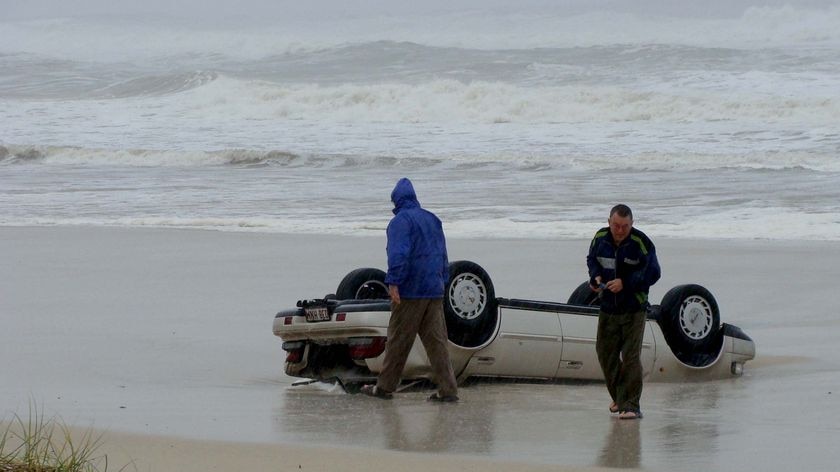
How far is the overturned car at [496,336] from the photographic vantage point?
8.18 m

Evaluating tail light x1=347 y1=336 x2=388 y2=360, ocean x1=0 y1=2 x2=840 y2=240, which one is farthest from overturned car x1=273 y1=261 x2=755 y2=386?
ocean x1=0 y1=2 x2=840 y2=240

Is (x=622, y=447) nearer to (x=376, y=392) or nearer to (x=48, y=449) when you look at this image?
(x=376, y=392)

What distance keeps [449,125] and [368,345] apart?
109 ft

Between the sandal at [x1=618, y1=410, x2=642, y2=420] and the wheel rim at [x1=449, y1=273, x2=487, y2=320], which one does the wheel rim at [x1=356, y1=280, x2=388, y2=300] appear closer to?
the wheel rim at [x1=449, y1=273, x2=487, y2=320]

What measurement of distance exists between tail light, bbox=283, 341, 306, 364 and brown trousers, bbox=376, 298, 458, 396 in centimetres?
63

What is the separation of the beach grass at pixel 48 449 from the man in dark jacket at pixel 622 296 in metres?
2.85

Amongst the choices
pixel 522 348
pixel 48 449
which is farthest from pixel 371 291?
pixel 48 449

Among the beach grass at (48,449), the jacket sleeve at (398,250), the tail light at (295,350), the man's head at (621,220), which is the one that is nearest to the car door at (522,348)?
the jacket sleeve at (398,250)

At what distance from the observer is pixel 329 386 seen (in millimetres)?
8500

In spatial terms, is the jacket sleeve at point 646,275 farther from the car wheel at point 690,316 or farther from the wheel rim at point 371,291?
the wheel rim at point 371,291

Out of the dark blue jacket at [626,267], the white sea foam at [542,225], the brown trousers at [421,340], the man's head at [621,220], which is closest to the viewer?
the man's head at [621,220]

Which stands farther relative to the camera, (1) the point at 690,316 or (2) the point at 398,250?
(1) the point at 690,316

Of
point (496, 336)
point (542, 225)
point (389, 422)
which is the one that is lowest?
point (542, 225)

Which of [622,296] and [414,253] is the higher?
[414,253]
